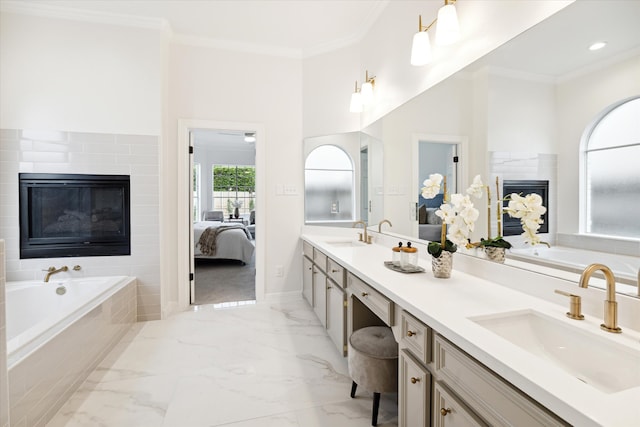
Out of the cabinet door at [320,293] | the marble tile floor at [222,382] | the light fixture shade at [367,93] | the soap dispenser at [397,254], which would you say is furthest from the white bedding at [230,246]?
the soap dispenser at [397,254]

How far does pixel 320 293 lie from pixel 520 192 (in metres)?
1.71

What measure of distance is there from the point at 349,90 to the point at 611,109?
8.55 ft

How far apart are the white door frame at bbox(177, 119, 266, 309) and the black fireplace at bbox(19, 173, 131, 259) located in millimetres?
486

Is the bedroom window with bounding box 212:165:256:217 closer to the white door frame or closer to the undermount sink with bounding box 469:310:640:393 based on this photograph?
the white door frame

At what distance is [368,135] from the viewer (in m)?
3.06

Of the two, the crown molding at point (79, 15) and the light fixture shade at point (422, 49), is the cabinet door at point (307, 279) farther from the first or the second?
the crown molding at point (79, 15)

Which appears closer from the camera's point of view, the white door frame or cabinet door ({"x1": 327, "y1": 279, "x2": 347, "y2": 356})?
cabinet door ({"x1": 327, "y1": 279, "x2": 347, "y2": 356})

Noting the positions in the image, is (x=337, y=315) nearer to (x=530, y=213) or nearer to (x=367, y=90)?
(x=530, y=213)

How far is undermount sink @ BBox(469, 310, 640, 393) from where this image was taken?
2.64 feet

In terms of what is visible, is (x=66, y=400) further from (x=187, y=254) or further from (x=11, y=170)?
(x=11, y=170)

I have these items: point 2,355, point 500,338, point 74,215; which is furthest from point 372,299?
point 74,215

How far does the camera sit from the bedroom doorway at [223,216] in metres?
3.81

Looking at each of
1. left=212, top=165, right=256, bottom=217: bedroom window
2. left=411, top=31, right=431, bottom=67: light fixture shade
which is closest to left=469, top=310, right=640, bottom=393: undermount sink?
left=411, top=31, right=431, bottom=67: light fixture shade

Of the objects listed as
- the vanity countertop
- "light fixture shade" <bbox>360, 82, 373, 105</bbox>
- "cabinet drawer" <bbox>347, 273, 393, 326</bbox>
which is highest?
"light fixture shade" <bbox>360, 82, 373, 105</bbox>
